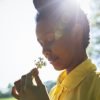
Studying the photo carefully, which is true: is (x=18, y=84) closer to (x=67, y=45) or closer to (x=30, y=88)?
(x=30, y=88)

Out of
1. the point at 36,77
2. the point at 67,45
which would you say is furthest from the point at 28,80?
the point at 67,45

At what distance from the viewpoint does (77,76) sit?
862mm

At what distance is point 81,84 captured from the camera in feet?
2.78

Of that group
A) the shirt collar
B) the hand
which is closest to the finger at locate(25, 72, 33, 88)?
the hand

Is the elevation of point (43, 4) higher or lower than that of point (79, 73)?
higher

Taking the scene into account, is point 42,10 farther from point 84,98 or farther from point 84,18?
point 84,98

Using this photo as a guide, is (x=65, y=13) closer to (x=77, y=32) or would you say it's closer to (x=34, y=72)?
(x=77, y=32)

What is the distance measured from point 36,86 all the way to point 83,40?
0.17 metres

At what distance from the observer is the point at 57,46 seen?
86 centimetres

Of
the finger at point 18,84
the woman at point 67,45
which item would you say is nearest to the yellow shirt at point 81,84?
the woman at point 67,45

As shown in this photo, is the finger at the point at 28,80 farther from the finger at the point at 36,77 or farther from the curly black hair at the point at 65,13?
the curly black hair at the point at 65,13

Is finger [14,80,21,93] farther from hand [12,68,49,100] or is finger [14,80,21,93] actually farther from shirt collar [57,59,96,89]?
shirt collar [57,59,96,89]

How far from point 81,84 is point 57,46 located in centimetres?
10

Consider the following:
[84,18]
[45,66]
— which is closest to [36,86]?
[45,66]
